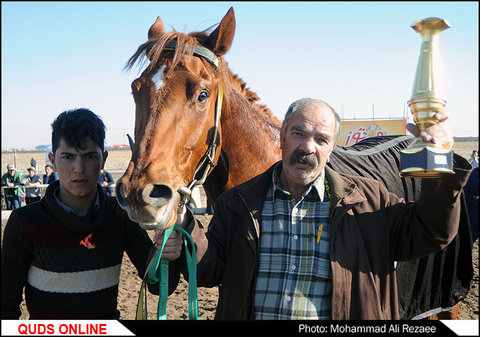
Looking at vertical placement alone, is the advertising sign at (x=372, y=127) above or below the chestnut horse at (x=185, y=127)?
above

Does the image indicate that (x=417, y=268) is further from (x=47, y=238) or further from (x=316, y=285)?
(x=47, y=238)

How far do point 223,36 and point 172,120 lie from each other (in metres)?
0.91

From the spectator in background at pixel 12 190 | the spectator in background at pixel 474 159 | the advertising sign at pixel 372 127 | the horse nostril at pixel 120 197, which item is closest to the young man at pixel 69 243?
the horse nostril at pixel 120 197

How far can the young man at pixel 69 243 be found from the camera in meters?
1.92

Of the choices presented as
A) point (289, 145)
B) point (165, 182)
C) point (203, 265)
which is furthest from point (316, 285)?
point (165, 182)

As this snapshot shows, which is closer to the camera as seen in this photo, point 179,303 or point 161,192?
point 161,192

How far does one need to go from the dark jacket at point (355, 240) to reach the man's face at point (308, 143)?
0.14 metres

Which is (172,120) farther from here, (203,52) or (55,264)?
(55,264)

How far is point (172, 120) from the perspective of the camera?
90.4 inches

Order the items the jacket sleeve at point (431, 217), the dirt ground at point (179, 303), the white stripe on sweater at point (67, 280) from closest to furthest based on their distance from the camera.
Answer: the jacket sleeve at point (431, 217) < the white stripe on sweater at point (67, 280) < the dirt ground at point (179, 303)

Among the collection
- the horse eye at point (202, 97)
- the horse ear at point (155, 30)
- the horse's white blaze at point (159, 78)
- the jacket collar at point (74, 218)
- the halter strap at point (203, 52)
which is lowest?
the jacket collar at point (74, 218)

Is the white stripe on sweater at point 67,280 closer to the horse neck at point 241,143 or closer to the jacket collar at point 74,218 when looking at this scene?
the jacket collar at point 74,218

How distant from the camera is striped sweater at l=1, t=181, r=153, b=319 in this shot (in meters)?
1.91

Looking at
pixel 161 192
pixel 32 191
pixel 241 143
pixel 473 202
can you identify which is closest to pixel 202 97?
pixel 241 143
